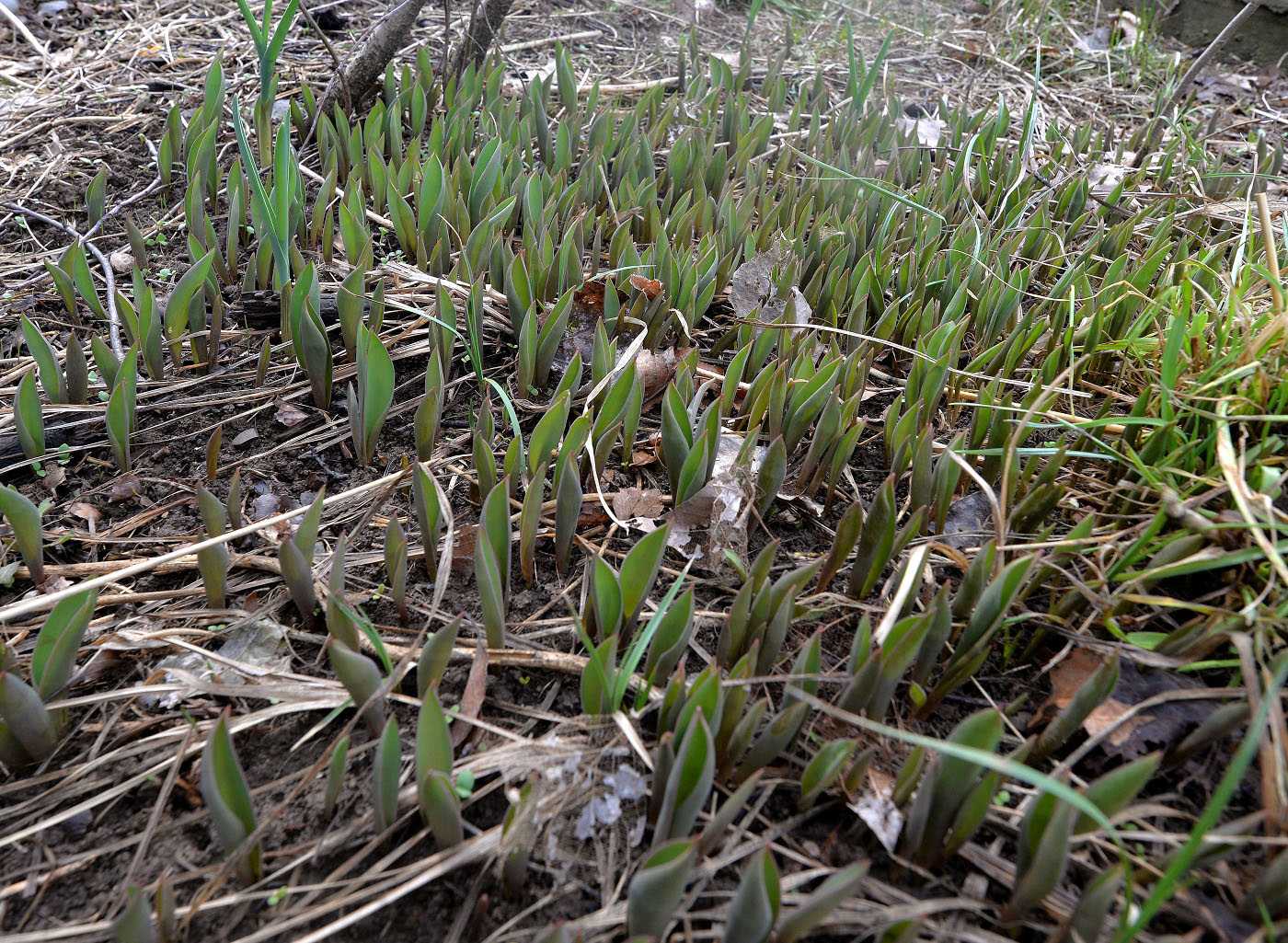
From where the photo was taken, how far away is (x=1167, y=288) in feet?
5.94

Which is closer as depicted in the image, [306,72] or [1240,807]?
[1240,807]

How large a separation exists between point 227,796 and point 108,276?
146 centimetres

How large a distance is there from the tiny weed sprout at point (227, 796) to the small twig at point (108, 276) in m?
1.16

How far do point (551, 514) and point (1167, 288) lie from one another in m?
1.38

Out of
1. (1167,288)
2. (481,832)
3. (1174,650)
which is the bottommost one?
(481,832)

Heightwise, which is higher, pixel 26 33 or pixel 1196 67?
pixel 1196 67

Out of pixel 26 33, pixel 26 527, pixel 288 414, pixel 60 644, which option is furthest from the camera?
pixel 26 33

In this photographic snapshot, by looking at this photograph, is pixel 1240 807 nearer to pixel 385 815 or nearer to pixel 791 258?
pixel 385 815

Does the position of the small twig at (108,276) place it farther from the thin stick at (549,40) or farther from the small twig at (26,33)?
the thin stick at (549,40)

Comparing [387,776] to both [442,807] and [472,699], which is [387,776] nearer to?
[442,807]

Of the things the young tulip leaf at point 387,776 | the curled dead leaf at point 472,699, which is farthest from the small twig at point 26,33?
the young tulip leaf at point 387,776

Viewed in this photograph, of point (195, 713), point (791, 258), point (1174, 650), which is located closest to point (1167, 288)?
point (791, 258)

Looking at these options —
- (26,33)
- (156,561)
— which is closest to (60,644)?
(156,561)

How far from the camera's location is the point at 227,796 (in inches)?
36.9
